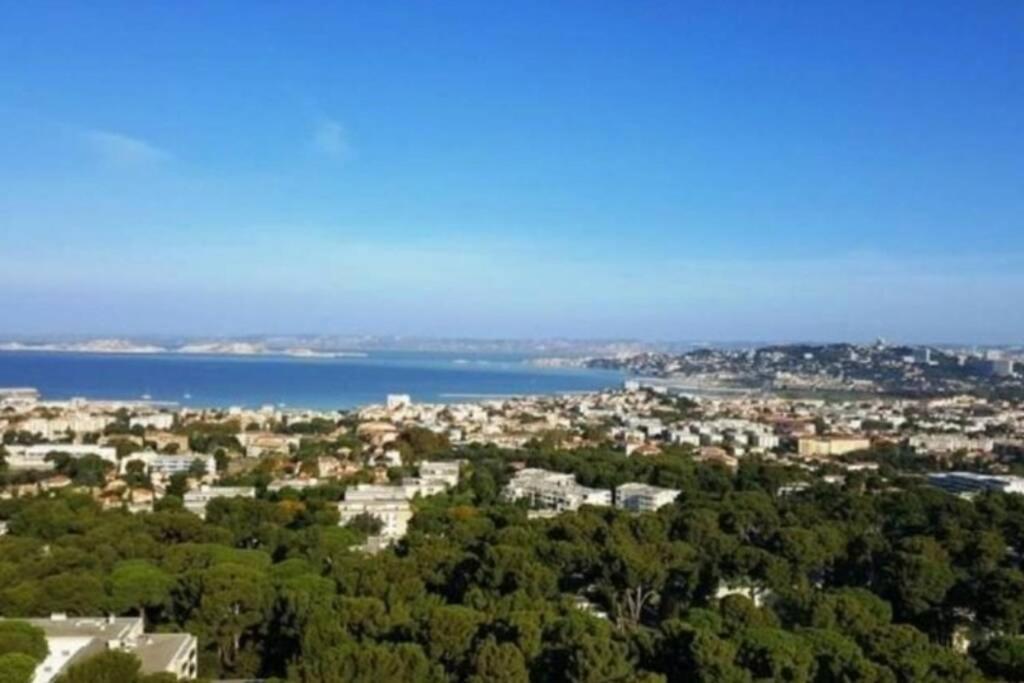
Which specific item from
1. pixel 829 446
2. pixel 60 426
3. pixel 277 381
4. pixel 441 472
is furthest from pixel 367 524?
pixel 277 381

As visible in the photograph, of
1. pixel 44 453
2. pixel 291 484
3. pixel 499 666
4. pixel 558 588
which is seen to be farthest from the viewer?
pixel 44 453

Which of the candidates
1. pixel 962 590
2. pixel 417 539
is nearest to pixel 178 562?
pixel 417 539

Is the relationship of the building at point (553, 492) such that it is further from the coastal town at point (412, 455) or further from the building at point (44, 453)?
the building at point (44, 453)

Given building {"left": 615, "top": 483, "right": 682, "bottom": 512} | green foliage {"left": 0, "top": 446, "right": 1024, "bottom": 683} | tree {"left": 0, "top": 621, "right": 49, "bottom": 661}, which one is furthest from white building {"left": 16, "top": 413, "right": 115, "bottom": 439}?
tree {"left": 0, "top": 621, "right": 49, "bottom": 661}

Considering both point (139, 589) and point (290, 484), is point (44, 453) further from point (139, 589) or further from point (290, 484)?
point (139, 589)

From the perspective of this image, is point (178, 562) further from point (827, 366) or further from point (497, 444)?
point (827, 366)

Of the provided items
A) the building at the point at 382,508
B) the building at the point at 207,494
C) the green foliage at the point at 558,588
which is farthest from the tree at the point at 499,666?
the building at the point at 207,494
